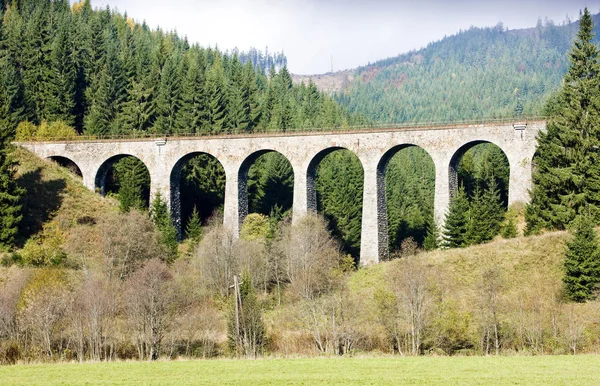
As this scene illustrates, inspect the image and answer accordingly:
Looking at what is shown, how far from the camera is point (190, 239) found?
226ft

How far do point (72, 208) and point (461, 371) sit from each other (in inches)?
1804

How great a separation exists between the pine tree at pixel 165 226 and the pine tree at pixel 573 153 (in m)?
29.0

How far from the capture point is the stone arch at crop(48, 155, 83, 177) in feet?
245

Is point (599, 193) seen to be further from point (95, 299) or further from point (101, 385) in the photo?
point (101, 385)

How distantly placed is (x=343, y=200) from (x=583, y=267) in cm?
3906

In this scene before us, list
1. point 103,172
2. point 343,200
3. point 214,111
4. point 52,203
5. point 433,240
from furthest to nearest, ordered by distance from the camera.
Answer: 1. point 214,111
2. point 343,200
3. point 103,172
4. point 52,203
5. point 433,240

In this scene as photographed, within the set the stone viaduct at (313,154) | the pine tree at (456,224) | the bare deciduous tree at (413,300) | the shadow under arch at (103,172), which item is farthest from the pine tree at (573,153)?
the shadow under arch at (103,172)

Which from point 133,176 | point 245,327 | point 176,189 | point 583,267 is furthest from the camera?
point 133,176

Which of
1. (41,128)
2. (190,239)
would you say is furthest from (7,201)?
(41,128)

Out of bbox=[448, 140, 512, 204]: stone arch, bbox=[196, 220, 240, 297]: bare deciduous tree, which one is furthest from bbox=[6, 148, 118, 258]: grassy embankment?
bbox=[448, 140, 512, 204]: stone arch

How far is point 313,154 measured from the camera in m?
64.1

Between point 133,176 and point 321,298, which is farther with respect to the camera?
point 133,176

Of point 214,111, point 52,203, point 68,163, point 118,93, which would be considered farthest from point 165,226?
point 118,93

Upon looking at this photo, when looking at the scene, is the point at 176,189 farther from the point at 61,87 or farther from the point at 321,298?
the point at 61,87
